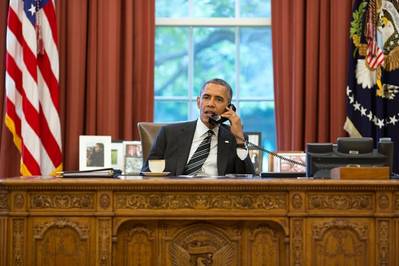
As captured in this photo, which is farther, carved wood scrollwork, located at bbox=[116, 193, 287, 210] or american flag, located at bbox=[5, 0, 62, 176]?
american flag, located at bbox=[5, 0, 62, 176]

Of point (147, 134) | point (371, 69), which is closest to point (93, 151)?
point (147, 134)

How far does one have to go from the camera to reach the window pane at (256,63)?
5.58 metres

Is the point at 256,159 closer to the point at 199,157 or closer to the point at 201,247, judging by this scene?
the point at 199,157

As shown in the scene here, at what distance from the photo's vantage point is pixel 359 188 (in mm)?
3074

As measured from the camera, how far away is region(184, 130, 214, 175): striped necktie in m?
3.92

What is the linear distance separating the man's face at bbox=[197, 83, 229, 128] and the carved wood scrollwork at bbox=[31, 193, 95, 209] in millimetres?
1184

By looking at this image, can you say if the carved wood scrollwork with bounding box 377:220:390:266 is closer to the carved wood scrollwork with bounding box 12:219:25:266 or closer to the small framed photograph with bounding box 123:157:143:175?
the carved wood scrollwork with bounding box 12:219:25:266

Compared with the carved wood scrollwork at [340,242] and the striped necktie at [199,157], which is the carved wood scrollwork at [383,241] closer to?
the carved wood scrollwork at [340,242]

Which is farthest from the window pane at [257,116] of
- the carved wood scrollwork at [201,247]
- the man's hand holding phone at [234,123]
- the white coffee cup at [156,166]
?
the carved wood scrollwork at [201,247]

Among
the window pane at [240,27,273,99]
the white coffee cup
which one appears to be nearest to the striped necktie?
the white coffee cup

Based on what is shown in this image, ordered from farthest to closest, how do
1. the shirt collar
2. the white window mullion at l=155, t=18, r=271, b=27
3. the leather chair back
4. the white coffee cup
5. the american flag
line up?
the white window mullion at l=155, t=18, r=271, b=27
the american flag
the leather chair back
the shirt collar
the white coffee cup

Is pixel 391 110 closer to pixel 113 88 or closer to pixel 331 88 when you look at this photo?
pixel 331 88

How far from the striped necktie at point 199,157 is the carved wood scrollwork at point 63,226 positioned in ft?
3.19

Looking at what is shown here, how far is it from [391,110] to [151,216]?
280cm
